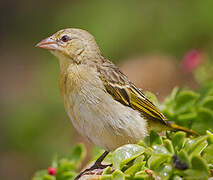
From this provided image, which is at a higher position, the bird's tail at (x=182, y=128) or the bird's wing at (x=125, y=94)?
the bird's wing at (x=125, y=94)

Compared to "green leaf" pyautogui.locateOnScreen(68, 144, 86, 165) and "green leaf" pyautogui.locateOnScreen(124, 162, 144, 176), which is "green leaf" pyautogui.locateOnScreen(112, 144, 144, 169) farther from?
"green leaf" pyautogui.locateOnScreen(68, 144, 86, 165)

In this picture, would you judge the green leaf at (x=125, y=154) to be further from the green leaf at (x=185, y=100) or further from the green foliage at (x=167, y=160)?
the green leaf at (x=185, y=100)

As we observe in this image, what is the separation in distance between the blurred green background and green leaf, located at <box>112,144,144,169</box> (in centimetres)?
354

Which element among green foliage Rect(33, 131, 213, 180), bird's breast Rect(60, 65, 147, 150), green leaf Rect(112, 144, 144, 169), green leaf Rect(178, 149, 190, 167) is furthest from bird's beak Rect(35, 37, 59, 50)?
green leaf Rect(178, 149, 190, 167)

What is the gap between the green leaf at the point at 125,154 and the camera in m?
2.17

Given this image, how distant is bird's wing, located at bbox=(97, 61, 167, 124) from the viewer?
300cm

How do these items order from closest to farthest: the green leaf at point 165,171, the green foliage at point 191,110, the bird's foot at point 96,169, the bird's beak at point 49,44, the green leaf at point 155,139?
1. the green leaf at point 165,171
2. the green leaf at point 155,139
3. the bird's foot at point 96,169
4. the green foliage at point 191,110
5. the bird's beak at point 49,44

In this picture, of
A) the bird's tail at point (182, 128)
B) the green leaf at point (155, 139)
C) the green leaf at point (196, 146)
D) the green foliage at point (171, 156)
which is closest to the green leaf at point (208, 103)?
the green foliage at point (171, 156)

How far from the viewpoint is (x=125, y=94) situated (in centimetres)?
308

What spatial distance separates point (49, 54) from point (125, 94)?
17.8 ft

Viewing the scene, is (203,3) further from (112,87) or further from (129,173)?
(129,173)

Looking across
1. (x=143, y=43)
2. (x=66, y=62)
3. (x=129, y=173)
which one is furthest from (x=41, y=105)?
(x=129, y=173)

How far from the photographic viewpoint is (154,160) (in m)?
2.03

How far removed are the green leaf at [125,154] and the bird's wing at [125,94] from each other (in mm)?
772
